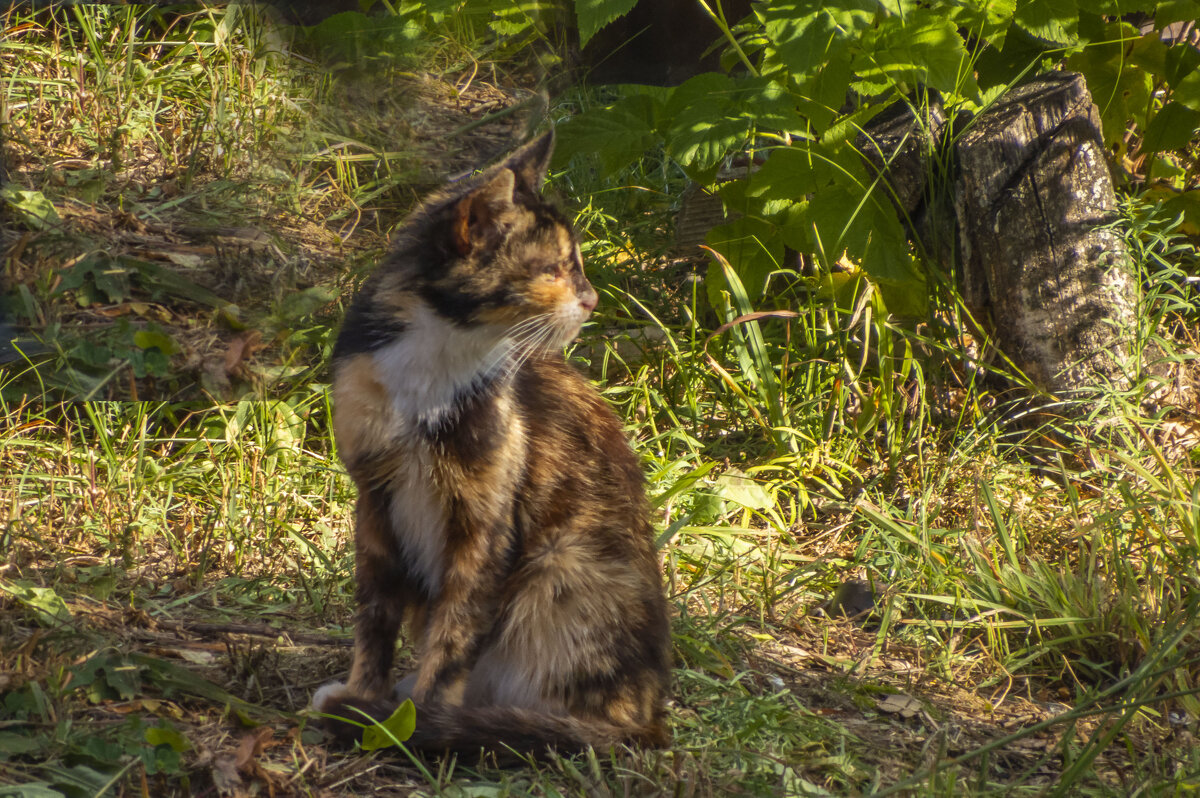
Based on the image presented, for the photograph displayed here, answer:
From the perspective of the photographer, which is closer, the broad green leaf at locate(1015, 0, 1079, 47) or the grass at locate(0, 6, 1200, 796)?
the grass at locate(0, 6, 1200, 796)

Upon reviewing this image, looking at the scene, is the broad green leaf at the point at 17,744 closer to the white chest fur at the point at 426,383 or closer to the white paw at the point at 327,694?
the white paw at the point at 327,694

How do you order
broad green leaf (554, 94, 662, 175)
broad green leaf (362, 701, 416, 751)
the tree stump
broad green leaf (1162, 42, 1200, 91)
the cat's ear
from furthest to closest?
broad green leaf (1162, 42, 1200, 91) < the tree stump < broad green leaf (554, 94, 662, 175) < the cat's ear < broad green leaf (362, 701, 416, 751)

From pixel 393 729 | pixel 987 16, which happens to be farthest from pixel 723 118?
pixel 393 729

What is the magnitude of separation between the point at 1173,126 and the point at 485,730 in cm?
351

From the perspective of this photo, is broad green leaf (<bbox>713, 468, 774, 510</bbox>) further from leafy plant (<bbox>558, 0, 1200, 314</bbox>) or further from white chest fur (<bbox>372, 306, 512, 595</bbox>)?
white chest fur (<bbox>372, 306, 512, 595</bbox>)

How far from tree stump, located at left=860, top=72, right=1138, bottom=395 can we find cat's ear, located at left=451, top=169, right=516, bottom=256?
6.85 ft

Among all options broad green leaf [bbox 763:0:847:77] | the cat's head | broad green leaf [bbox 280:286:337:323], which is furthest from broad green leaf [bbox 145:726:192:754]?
broad green leaf [bbox 763:0:847:77]

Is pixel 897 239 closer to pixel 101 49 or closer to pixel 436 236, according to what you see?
pixel 436 236

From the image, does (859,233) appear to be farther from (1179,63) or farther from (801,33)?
(1179,63)

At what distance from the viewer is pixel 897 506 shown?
3750 millimetres

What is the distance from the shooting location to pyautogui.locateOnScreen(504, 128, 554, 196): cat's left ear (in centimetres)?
245

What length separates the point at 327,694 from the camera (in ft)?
7.85

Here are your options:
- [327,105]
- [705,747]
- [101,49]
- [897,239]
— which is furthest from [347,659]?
[897,239]

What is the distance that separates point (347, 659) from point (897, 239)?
7.54 ft
